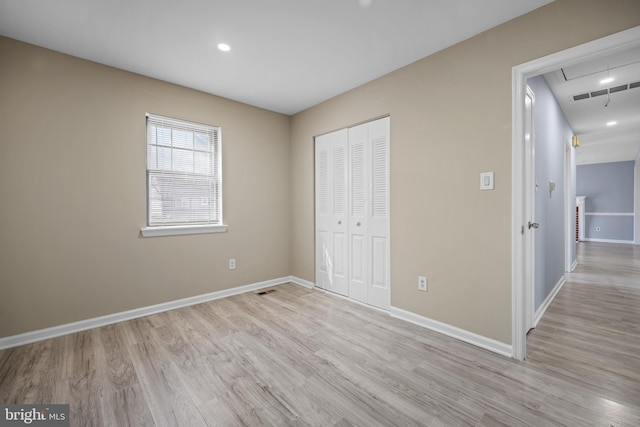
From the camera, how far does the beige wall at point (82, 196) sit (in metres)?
2.37

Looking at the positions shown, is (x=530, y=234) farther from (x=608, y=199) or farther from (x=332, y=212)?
(x=608, y=199)

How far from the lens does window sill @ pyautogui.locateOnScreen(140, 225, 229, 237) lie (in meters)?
3.04

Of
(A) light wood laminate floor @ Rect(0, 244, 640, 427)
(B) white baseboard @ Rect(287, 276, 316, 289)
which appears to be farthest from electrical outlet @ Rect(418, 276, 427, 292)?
(B) white baseboard @ Rect(287, 276, 316, 289)

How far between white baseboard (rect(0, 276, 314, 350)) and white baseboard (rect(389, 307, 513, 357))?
1559mm

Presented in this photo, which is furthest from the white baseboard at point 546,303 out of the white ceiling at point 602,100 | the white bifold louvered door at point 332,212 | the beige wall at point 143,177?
the white ceiling at point 602,100

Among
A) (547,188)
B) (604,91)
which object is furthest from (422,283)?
(604,91)

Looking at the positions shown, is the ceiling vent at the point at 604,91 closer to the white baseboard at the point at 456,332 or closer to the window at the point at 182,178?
the white baseboard at the point at 456,332

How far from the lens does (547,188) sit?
3.24 m

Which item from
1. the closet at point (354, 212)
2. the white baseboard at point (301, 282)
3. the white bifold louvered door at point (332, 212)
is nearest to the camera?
the closet at point (354, 212)

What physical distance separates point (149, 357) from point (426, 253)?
2.58m

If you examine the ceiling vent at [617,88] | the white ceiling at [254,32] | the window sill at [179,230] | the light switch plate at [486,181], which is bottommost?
the window sill at [179,230]

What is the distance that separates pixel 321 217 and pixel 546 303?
2925 mm

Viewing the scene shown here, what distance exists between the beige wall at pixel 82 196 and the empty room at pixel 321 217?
18 millimetres

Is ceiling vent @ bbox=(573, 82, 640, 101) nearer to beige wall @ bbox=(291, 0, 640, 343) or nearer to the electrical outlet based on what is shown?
beige wall @ bbox=(291, 0, 640, 343)
